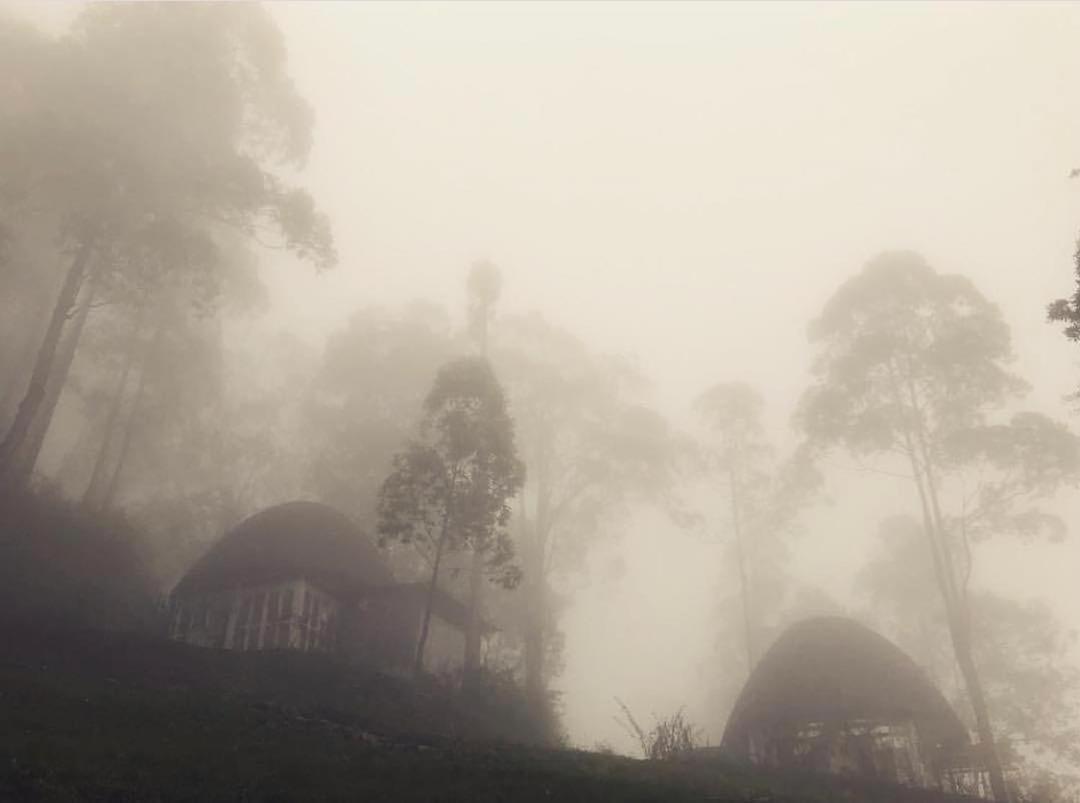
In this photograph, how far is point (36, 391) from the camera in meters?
23.5

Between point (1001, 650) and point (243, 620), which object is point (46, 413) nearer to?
point (243, 620)

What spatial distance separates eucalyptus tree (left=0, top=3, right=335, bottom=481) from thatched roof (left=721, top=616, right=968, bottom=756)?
24853 mm

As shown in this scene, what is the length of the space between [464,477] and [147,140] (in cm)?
1744

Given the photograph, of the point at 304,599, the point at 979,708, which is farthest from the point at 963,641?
the point at 304,599

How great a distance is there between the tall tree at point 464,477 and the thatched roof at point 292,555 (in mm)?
5016

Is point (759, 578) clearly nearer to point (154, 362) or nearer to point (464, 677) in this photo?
point (464, 677)

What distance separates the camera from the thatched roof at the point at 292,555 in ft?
95.9

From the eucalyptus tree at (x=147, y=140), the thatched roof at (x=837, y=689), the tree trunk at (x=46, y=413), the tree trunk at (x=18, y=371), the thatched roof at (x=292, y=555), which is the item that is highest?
the eucalyptus tree at (x=147, y=140)

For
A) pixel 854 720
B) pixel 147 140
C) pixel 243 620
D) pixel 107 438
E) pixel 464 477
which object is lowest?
pixel 854 720

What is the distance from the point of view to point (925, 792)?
955 inches

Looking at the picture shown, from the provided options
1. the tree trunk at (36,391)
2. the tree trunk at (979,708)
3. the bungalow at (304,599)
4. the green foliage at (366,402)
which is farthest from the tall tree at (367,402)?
the tree trunk at (979,708)

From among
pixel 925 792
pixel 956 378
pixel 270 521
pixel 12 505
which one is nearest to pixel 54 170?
pixel 12 505

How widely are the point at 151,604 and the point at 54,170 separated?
1722 centimetres

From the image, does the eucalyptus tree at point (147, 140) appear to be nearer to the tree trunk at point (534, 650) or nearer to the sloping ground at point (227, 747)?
the sloping ground at point (227, 747)
